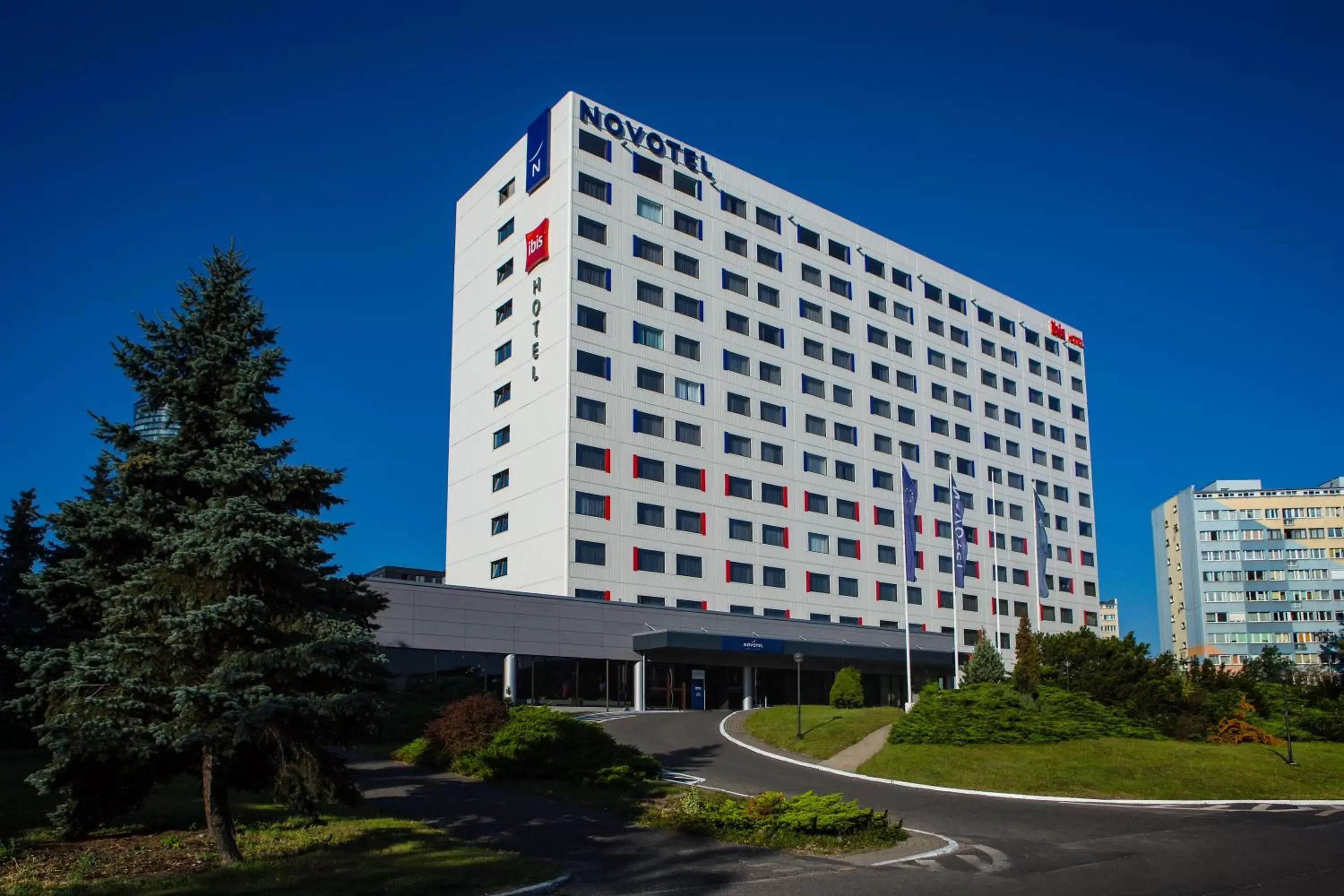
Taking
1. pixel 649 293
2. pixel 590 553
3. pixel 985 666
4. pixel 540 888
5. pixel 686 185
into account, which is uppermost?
pixel 686 185

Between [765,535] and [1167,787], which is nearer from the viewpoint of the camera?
[1167,787]

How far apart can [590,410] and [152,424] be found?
41643 mm

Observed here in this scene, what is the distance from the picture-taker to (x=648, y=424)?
209 feet

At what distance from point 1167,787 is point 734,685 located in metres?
35.5

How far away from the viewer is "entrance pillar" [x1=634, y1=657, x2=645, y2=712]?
2232 inches

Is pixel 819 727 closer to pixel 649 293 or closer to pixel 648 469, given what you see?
pixel 648 469

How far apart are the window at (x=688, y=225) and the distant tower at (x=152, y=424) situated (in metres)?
51.6

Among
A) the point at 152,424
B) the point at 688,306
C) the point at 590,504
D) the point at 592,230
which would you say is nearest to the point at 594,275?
the point at 592,230

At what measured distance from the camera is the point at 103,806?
16891 mm

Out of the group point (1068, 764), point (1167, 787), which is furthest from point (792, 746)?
point (1167, 787)

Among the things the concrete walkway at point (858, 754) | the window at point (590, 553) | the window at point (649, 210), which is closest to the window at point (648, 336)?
the window at point (649, 210)

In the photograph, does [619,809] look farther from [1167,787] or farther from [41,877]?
[1167,787]

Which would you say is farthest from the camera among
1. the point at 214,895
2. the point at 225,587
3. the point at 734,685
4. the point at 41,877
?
the point at 734,685

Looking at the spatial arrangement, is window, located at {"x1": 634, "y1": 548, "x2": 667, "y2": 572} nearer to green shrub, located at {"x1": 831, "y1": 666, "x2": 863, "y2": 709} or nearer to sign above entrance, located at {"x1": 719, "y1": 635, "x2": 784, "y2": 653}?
sign above entrance, located at {"x1": 719, "y1": 635, "x2": 784, "y2": 653}
